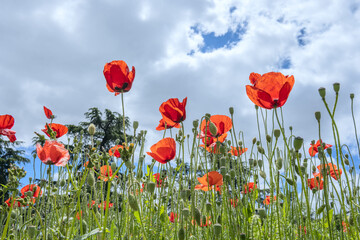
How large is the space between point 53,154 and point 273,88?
0.91 metres

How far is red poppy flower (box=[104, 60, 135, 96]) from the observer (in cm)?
146

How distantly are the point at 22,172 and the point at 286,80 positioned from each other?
1107mm

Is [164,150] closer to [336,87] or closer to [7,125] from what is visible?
[336,87]

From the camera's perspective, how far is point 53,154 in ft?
4.07

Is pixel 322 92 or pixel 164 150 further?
pixel 164 150

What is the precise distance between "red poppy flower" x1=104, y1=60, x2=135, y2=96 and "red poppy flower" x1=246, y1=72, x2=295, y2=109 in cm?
59

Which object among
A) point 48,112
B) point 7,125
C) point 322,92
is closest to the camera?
point 322,92

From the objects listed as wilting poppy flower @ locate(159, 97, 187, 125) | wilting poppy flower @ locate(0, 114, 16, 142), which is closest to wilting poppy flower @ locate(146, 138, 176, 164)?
wilting poppy flower @ locate(159, 97, 187, 125)

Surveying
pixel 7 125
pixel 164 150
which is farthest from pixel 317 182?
pixel 7 125

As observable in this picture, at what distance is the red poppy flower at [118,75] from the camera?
57.6 inches

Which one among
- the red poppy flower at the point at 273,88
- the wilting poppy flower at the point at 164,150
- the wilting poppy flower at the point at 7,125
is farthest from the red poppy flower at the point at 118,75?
the wilting poppy flower at the point at 7,125

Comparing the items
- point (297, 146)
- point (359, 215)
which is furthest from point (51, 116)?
point (359, 215)

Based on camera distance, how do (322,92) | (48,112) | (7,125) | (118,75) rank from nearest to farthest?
(322,92) < (118,75) < (48,112) < (7,125)

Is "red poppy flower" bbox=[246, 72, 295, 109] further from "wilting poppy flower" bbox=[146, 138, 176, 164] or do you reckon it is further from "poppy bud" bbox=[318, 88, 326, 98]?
"wilting poppy flower" bbox=[146, 138, 176, 164]
